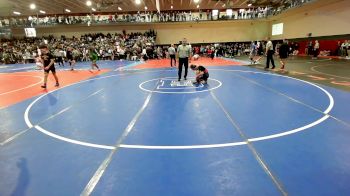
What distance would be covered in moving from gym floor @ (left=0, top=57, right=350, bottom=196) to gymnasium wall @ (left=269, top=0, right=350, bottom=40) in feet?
57.2

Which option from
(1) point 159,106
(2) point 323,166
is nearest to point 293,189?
(2) point 323,166

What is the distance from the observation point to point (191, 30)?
34.6 metres

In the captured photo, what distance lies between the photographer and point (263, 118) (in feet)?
17.5

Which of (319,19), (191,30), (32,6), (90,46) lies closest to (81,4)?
(90,46)

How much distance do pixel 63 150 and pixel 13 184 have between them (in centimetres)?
98

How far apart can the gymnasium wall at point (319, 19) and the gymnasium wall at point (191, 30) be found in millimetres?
5288

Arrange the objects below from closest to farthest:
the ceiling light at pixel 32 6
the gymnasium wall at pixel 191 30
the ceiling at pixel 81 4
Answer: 1. the ceiling at pixel 81 4
2. the ceiling light at pixel 32 6
3. the gymnasium wall at pixel 191 30

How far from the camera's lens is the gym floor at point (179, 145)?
2.99 meters

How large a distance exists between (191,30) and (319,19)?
16.1 m

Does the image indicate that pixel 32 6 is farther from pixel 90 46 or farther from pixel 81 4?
pixel 90 46

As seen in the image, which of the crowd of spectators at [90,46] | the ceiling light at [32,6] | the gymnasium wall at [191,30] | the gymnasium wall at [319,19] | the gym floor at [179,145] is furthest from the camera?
the gymnasium wall at [191,30]

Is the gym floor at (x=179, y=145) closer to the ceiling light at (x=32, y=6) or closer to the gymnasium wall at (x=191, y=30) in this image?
the ceiling light at (x=32, y=6)

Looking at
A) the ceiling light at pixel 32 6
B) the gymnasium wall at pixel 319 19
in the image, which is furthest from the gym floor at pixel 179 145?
the ceiling light at pixel 32 6

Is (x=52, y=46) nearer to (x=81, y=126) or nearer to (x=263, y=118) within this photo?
(x=81, y=126)
